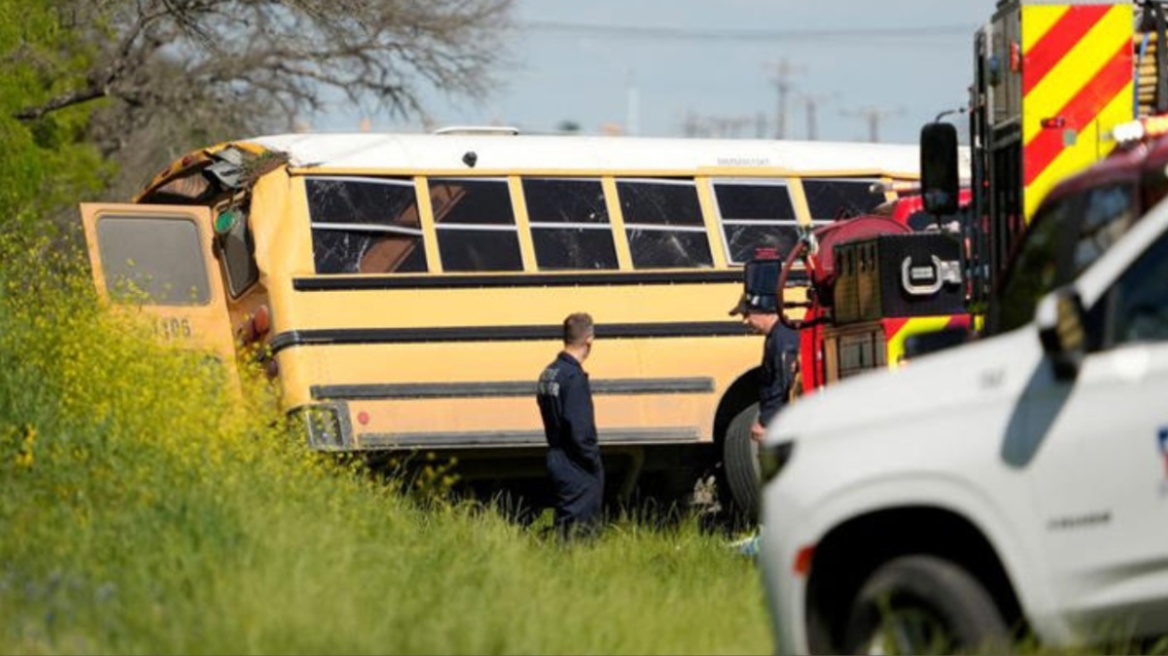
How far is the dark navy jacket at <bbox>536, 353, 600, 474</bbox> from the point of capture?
15.0 m

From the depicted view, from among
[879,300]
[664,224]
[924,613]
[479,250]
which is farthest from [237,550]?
[664,224]

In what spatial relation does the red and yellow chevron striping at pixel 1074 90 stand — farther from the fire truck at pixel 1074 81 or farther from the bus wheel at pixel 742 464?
the bus wheel at pixel 742 464

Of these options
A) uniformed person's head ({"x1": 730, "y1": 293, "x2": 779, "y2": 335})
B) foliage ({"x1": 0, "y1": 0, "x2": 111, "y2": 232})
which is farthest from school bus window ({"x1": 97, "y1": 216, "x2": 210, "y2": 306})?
uniformed person's head ({"x1": 730, "y1": 293, "x2": 779, "y2": 335})

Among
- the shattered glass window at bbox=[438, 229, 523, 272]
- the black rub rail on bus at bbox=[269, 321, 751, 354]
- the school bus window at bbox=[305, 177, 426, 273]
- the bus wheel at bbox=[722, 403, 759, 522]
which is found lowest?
the bus wheel at bbox=[722, 403, 759, 522]

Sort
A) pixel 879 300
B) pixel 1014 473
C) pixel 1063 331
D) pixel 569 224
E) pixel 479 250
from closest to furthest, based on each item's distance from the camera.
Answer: pixel 1063 331 < pixel 1014 473 < pixel 879 300 < pixel 479 250 < pixel 569 224

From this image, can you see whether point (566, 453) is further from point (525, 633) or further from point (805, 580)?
point (805, 580)

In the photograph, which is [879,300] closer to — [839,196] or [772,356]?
[772,356]

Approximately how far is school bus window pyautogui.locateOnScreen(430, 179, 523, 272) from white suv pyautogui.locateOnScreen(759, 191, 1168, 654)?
8778mm

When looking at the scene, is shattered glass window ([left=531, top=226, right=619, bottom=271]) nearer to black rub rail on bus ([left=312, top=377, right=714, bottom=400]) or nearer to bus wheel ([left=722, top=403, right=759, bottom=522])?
black rub rail on bus ([left=312, top=377, right=714, bottom=400])

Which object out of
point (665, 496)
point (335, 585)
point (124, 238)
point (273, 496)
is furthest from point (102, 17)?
point (335, 585)

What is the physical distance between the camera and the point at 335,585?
9.47m

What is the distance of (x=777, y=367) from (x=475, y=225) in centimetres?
259

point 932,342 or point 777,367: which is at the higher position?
point 932,342

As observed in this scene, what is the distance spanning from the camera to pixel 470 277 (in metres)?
16.7
